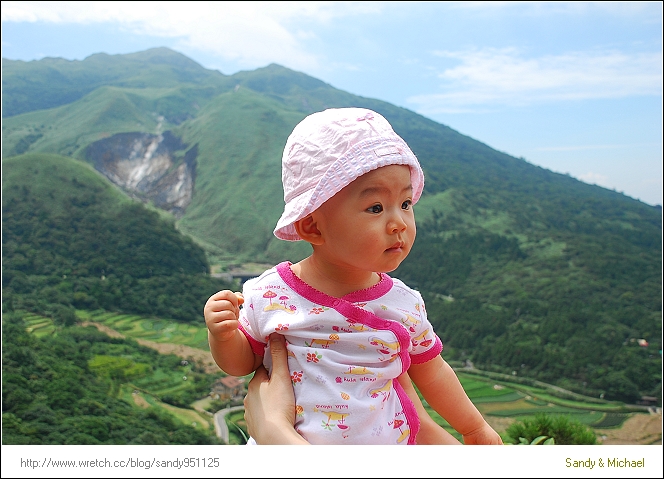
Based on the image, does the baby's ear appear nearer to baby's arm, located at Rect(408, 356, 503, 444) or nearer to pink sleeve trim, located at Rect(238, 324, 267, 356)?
pink sleeve trim, located at Rect(238, 324, 267, 356)

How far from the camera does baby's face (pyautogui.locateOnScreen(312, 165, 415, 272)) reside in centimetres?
160

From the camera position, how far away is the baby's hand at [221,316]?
158 centimetres

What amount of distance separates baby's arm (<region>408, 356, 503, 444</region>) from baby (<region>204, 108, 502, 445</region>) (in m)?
0.16

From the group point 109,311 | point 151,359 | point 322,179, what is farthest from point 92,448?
point 109,311

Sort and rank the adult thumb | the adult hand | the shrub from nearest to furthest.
Answer: the adult hand → the adult thumb → the shrub

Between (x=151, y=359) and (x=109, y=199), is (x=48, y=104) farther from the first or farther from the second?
(x=151, y=359)

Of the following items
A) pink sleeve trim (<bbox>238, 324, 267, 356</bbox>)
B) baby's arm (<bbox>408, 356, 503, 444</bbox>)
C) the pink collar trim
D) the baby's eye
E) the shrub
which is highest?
the baby's eye

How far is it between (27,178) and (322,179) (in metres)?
67.9

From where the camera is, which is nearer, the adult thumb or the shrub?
the adult thumb

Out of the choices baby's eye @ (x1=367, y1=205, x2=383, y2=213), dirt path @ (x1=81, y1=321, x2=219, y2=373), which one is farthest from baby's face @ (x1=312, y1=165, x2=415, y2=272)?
dirt path @ (x1=81, y1=321, x2=219, y2=373)

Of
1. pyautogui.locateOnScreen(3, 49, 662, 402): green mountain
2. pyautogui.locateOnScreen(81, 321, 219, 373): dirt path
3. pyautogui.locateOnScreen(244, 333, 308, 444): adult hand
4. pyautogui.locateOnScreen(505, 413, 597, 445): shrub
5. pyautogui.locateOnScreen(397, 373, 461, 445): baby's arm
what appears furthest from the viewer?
pyautogui.locateOnScreen(3, 49, 662, 402): green mountain

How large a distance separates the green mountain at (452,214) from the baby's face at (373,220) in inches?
1758

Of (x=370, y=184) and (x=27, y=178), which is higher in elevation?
(x=370, y=184)

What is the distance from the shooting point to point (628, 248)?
7031 cm
